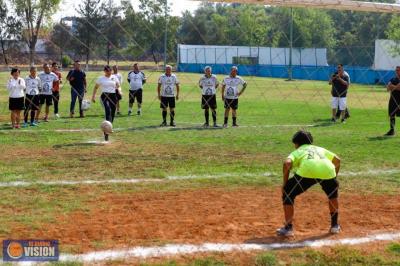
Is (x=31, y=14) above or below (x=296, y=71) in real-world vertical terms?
above

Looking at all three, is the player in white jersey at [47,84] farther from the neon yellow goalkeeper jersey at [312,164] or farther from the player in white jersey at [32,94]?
the neon yellow goalkeeper jersey at [312,164]

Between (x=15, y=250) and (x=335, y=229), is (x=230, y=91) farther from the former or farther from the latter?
(x=15, y=250)

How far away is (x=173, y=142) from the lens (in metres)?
13.9

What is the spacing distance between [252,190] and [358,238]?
2618mm

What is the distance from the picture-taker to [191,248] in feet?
19.9

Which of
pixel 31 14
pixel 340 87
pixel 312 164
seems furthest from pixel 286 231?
pixel 31 14

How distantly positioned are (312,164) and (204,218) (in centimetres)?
166

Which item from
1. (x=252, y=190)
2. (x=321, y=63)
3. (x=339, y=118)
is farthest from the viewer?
(x=321, y=63)

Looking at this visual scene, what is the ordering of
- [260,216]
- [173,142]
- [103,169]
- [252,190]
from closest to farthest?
[260,216] → [252,190] → [103,169] → [173,142]

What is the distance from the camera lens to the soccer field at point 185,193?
6172 mm

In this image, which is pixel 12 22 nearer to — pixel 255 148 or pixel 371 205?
pixel 255 148

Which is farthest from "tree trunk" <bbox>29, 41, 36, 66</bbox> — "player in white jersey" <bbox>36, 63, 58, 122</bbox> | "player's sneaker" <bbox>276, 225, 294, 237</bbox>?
"player's sneaker" <bbox>276, 225, 294, 237</bbox>

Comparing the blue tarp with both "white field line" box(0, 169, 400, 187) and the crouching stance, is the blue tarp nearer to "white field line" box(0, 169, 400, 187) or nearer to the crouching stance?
"white field line" box(0, 169, 400, 187)

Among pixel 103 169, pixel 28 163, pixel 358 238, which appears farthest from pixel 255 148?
pixel 358 238
